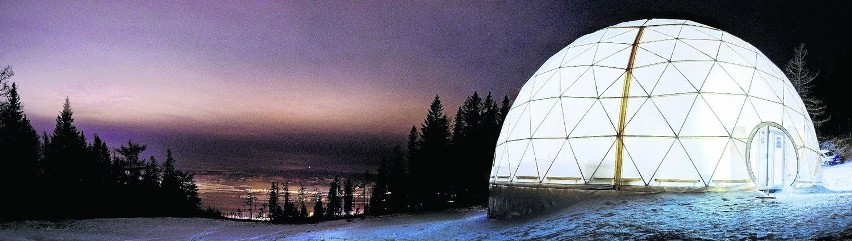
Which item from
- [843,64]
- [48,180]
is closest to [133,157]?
[48,180]

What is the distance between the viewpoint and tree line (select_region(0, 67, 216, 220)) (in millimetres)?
31953

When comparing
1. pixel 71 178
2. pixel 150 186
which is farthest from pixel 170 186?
pixel 71 178

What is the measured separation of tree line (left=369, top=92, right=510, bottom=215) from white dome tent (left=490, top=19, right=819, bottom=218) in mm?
27281

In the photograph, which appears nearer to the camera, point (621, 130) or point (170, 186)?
point (621, 130)

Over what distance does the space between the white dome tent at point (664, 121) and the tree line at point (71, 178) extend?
22.7 m

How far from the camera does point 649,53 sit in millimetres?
13633

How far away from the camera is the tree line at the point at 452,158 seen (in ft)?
147

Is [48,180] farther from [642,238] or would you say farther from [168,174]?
[642,238]

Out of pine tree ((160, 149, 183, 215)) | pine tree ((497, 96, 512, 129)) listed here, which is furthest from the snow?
pine tree ((160, 149, 183, 215))

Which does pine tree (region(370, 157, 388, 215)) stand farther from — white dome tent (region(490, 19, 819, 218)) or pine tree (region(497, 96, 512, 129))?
white dome tent (region(490, 19, 819, 218))

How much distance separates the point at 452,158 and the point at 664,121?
34138mm

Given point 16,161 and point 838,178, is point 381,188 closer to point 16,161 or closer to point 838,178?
point 16,161

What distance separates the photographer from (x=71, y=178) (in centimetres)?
4141

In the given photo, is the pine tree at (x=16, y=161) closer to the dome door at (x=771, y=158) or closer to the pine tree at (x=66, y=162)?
the pine tree at (x=66, y=162)
